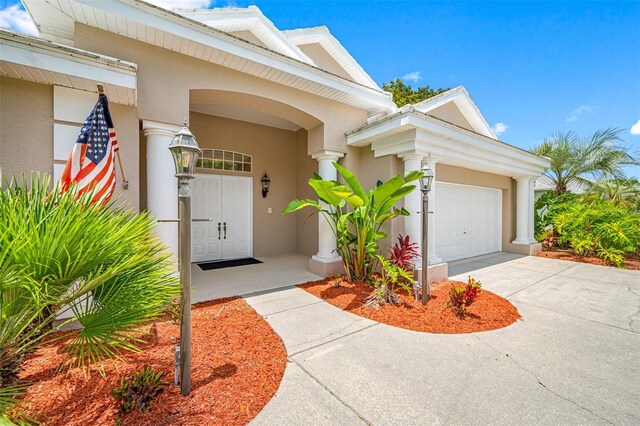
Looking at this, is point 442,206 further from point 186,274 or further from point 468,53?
point 186,274

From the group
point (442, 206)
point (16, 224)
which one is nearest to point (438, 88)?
point (442, 206)

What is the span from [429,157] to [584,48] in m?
6.72

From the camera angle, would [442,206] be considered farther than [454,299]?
Yes

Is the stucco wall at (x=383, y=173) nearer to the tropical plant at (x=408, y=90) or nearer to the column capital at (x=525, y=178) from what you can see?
the column capital at (x=525, y=178)

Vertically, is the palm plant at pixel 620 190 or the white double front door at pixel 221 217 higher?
the palm plant at pixel 620 190

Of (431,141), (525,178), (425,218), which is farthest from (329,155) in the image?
(525,178)

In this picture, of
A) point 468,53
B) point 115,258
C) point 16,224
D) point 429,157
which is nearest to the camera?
point 16,224

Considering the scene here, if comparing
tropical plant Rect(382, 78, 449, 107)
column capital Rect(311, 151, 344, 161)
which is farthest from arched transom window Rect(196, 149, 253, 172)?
tropical plant Rect(382, 78, 449, 107)

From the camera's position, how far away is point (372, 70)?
27.1ft

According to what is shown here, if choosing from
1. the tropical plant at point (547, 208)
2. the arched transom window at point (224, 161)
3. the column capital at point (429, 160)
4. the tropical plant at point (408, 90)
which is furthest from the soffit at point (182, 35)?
the tropical plant at point (408, 90)

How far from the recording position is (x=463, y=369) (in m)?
2.79

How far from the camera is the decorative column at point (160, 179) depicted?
4.34 metres

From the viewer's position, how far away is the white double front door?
7742 millimetres

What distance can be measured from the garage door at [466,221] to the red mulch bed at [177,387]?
629 centimetres
